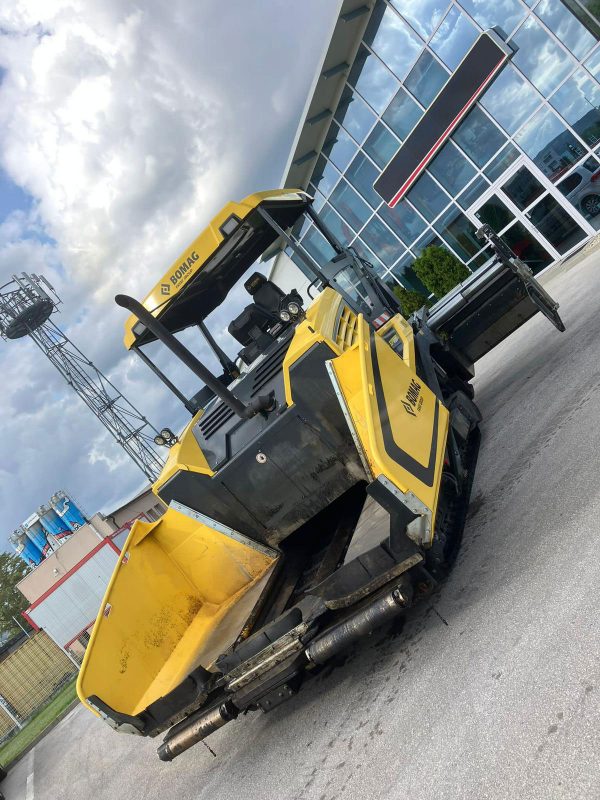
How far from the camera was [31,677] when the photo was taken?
21.5m

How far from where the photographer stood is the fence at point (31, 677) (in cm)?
2002

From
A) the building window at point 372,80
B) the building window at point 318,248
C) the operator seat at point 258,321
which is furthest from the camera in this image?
the building window at point 372,80

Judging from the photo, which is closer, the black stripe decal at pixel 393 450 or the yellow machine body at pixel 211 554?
the black stripe decal at pixel 393 450

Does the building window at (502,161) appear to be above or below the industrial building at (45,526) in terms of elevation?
below

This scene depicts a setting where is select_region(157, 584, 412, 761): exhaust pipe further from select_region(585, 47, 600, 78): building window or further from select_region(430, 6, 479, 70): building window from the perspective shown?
select_region(430, 6, 479, 70): building window

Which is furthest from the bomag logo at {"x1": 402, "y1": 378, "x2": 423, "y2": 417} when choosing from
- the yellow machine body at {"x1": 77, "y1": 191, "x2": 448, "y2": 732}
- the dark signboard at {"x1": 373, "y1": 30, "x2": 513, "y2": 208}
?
the dark signboard at {"x1": 373, "y1": 30, "x2": 513, "y2": 208}

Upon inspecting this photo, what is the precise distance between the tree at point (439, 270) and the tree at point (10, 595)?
34.5 metres

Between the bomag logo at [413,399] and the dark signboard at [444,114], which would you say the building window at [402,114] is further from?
the bomag logo at [413,399]

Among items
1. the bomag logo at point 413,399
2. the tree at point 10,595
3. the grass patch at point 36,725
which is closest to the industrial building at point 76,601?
the grass patch at point 36,725

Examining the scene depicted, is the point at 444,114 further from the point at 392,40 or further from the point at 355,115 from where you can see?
the point at 355,115

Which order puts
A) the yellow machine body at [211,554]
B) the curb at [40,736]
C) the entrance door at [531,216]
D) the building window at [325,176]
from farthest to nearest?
the building window at [325,176] → the entrance door at [531,216] → the curb at [40,736] → the yellow machine body at [211,554]

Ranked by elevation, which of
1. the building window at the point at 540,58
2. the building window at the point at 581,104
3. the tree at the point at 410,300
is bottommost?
the tree at the point at 410,300

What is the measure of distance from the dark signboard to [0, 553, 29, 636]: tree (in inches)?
1388

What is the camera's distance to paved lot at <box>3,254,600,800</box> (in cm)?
259
